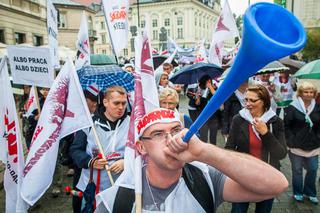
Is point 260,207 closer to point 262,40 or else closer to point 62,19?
point 262,40

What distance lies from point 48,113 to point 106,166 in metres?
0.75

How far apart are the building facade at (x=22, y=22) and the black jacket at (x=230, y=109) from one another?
56.8 feet

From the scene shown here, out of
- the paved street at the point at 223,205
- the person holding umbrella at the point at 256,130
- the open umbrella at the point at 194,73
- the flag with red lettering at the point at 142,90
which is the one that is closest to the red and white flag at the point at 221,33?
Result: the open umbrella at the point at 194,73

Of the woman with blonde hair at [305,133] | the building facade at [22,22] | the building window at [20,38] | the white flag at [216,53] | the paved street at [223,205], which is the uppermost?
the building facade at [22,22]

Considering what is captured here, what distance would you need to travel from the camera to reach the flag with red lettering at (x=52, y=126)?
272 centimetres

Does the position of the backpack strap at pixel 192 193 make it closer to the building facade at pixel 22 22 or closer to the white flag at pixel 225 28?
the white flag at pixel 225 28

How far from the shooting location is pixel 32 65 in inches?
151

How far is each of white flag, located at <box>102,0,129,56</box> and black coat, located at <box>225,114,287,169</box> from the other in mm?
2961

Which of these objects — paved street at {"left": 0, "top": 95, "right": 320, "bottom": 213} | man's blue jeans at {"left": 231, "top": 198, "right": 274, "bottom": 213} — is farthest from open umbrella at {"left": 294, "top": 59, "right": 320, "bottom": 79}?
man's blue jeans at {"left": 231, "top": 198, "right": 274, "bottom": 213}

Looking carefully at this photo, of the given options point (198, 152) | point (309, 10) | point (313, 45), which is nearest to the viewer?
point (198, 152)

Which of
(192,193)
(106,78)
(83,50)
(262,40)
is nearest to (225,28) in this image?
(83,50)

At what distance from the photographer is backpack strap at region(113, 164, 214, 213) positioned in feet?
5.26

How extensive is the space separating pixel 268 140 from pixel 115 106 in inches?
59.1

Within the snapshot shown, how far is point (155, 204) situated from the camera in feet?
5.45
